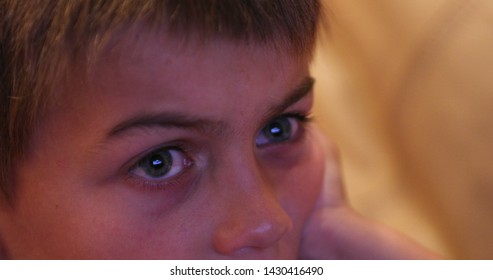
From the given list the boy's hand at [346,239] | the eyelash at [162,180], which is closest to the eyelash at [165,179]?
the eyelash at [162,180]

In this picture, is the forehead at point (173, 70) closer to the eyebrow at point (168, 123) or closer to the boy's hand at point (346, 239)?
the eyebrow at point (168, 123)

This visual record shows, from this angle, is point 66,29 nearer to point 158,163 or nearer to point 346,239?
point 158,163

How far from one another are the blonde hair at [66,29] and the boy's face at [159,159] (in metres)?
0.01

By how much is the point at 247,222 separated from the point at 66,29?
0.19 meters

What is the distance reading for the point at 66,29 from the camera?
17.8 inches

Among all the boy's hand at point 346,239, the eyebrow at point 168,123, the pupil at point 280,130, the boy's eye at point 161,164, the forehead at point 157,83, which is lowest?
the boy's hand at point 346,239

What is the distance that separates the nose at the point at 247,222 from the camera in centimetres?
52

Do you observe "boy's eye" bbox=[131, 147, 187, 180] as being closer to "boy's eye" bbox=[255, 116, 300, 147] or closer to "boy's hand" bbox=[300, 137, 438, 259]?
"boy's eye" bbox=[255, 116, 300, 147]

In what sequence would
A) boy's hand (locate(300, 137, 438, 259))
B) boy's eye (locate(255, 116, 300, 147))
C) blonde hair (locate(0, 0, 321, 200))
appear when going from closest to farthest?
blonde hair (locate(0, 0, 321, 200)) < boy's eye (locate(255, 116, 300, 147)) < boy's hand (locate(300, 137, 438, 259))

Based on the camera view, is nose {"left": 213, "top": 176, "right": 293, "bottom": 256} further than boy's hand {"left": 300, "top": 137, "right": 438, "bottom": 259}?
No

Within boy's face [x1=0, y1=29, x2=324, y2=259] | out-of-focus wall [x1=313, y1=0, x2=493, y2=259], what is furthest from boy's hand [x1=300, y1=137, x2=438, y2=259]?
boy's face [x1=0, y1=29, x2=324, y2=259]

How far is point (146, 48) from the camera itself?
18.3 inches

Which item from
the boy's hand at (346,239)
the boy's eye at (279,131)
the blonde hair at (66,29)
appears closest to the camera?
the blonde hair at (66,29)

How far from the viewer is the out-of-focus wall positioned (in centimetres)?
78
